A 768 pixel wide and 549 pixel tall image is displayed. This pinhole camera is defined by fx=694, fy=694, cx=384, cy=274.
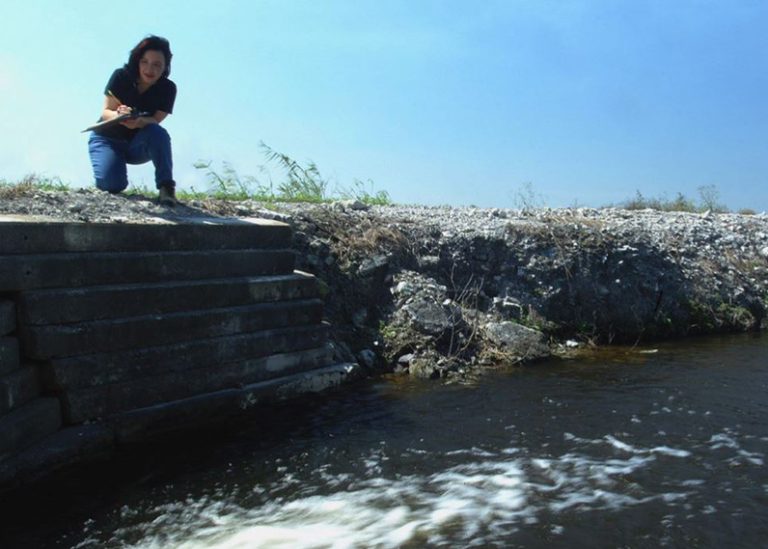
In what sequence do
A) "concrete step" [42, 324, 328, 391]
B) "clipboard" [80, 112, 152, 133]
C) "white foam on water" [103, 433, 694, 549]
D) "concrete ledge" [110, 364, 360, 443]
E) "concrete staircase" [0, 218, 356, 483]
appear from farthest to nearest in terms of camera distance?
1. "clipboard" [80, 112, 152, 133]
2. "concrete ledge" [110, 364, 360, 443]
3. "concrete step" [42, 324, 328, 391]
4. "concrete staircase" [0, 218, 356, 483]
5. "white foam on water" [103, 433, 694, 549]

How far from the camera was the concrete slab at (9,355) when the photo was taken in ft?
11.7

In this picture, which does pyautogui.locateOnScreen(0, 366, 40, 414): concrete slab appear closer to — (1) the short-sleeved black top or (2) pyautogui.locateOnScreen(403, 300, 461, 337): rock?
(1) the short-sleeved black top

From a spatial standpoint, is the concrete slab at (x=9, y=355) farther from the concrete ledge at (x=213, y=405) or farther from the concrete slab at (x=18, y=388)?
the concrete ledge at (x=213, y=405)

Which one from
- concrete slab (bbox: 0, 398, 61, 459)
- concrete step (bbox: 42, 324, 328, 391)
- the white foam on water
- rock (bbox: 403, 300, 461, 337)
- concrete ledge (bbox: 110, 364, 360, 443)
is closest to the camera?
the white foam on water

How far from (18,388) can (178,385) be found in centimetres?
98

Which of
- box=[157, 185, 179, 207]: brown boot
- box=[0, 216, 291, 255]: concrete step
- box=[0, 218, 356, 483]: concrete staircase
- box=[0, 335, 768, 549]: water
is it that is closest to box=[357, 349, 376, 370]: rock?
box=[0, 218, 356, 483]: concrete staircase

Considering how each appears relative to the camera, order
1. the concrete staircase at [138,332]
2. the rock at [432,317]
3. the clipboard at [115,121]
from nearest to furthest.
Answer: the concrete staircase at [138,332], the clipboard at [115,121], the rock at [432,317]

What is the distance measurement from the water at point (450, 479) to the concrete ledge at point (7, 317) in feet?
2.74

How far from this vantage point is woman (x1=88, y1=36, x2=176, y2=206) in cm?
559

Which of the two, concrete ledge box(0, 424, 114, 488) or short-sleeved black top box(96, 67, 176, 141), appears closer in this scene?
concrete ledge box(0, 424, 114, 488)

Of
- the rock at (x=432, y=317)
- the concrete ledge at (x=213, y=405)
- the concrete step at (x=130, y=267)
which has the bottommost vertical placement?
the concrete ledge at (x=213, y=405)

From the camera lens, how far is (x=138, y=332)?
13.7 feet

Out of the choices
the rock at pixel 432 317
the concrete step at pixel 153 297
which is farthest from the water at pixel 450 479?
the rock at pixel 432 317

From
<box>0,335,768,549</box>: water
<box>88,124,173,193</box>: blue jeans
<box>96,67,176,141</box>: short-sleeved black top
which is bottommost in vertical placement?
<box>0,335,768,549</box>: water
